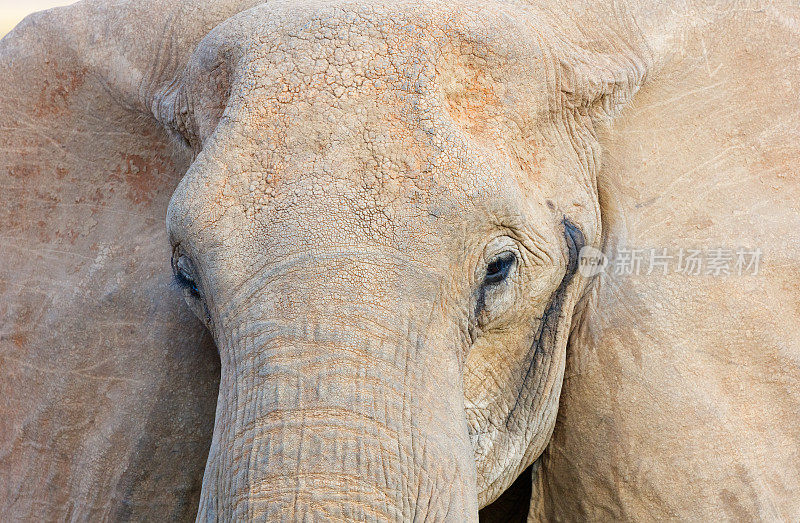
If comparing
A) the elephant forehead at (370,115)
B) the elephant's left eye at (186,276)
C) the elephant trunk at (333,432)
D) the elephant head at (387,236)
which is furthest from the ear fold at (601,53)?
the elephant's left eye at (186,276)

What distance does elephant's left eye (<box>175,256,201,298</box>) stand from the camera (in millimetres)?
1802

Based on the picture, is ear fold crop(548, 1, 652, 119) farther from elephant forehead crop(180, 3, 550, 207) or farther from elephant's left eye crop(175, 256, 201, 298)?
elephant's left eye crop(175, 256, 201, 298)

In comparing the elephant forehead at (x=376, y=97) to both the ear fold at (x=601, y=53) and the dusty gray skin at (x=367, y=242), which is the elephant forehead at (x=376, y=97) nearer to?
the dusty gray skin at (x=367, y=242)

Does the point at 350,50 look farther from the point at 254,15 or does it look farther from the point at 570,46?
the point at 570,46

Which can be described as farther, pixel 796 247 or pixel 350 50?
pixel 796 247

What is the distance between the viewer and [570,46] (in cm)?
196

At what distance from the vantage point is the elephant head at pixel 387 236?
1544mm

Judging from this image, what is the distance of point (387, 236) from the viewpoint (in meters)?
1.60

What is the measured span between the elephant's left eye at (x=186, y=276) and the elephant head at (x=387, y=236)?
1cm

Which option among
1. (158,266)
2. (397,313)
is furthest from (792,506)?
(158,266)

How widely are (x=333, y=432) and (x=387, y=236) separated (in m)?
0.31

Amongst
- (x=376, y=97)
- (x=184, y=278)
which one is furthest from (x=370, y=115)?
(x=184, y=278)

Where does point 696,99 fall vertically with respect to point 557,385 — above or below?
above

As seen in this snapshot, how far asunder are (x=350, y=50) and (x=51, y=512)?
1189 millimetres
